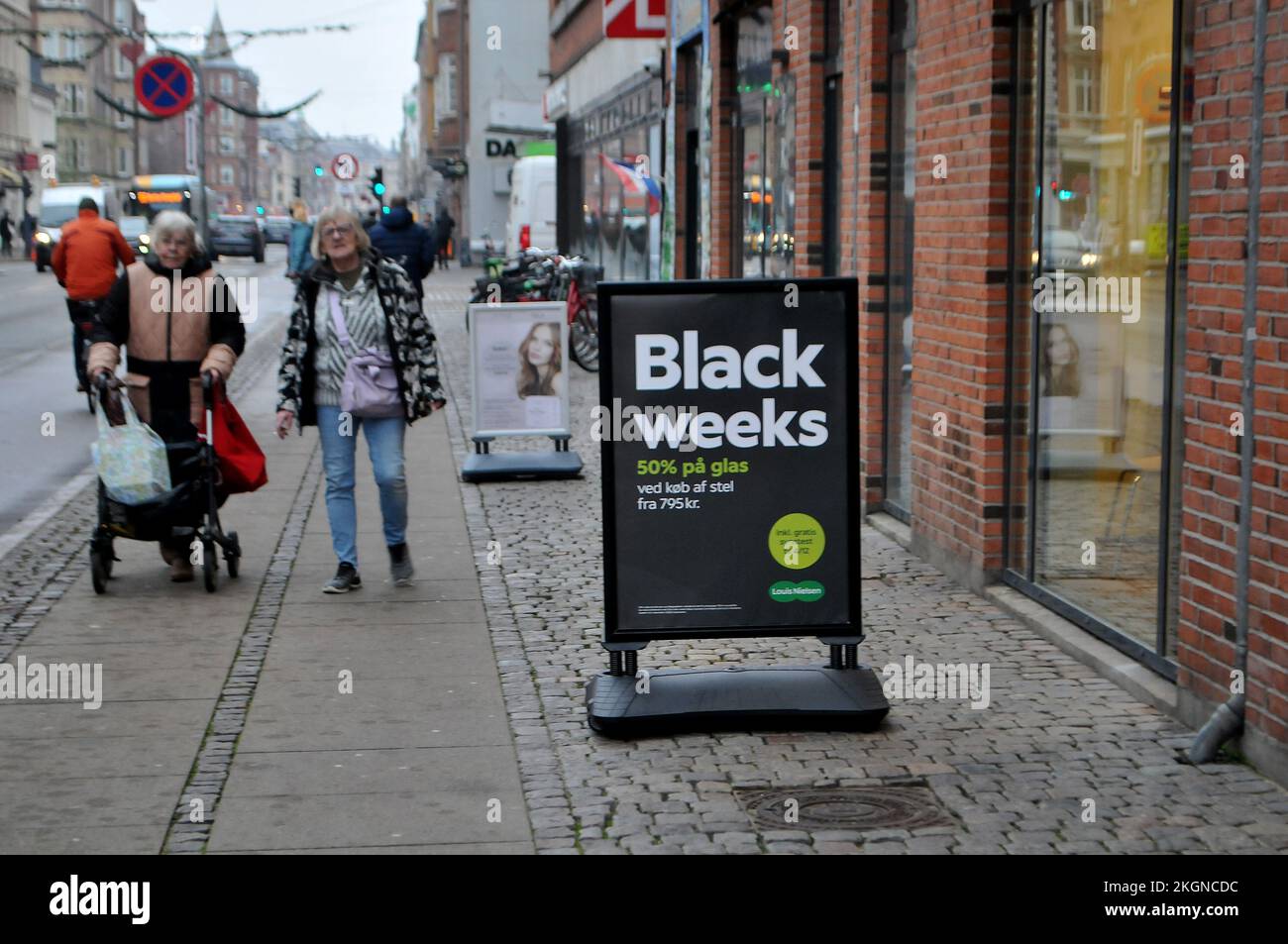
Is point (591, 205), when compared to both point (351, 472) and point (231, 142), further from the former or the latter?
point (231, 142)

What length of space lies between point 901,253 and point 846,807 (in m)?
5.53

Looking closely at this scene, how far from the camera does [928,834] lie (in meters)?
5.30

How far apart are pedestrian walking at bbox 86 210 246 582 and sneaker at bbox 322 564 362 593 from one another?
0.77 metres

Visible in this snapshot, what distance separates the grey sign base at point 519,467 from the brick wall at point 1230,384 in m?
6.97

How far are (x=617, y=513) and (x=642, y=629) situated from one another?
409 mm

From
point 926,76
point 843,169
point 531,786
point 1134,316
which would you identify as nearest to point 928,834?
point 531,786

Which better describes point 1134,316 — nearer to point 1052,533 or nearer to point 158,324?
point 1052,533

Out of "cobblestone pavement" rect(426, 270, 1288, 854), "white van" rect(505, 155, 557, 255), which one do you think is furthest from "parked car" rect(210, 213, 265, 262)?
"cobblestone pavement" rect(426, 270, 1288, 854)

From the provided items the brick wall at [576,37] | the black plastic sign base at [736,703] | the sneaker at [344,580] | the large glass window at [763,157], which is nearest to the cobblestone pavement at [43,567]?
the sneaker at [344,580]

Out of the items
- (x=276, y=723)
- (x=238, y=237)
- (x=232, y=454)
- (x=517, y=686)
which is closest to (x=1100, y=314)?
(x=517, y=686)

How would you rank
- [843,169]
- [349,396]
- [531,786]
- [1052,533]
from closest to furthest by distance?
[531,786], [1052,533], [349,396], [843,169]

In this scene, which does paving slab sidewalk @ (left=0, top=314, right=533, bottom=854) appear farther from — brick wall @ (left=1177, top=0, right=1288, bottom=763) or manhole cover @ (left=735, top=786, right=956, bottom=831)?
brick wall @ (left=1177, top=0, right=1288, bottom=763)

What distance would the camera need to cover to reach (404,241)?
718 inches

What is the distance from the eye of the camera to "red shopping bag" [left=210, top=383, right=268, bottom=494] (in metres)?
9.10
